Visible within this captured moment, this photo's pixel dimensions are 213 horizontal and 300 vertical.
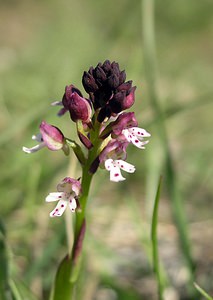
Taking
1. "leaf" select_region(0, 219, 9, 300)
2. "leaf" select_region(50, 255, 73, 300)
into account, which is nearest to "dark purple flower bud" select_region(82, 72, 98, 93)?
"leaf" select_region(50, 255, 73, 300)

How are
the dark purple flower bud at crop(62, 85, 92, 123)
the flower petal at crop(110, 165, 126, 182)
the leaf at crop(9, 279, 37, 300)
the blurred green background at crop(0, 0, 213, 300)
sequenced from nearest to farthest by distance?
the flower petal at crop(110, 165, 126, 182)
the dark purple flower bud at crop(62, 85, 92, 123)
the leaf at crop(9, 279, 37, 300)
the blurred green background at crop(0, 0, 213, 300)

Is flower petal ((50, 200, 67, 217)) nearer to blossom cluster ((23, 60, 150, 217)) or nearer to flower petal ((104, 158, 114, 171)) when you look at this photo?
blossom cluster ((23, 60, 150, 217))

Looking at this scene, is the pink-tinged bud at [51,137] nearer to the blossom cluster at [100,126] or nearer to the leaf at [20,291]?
the blossom cluster at [100,126]

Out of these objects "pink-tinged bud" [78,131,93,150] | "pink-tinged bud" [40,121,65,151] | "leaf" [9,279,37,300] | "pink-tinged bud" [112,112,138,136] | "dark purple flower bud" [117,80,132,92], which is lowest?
"leaf" [9,279,37,300]

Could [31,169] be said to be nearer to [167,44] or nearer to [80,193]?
[80,193]

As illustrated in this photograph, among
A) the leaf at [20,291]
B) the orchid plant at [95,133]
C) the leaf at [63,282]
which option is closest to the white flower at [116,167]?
the orchid plant at [95,133]

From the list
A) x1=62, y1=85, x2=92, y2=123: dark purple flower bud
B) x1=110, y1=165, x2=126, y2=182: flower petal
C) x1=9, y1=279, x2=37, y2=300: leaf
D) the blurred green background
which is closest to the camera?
x1=110, y1=165, x2=126, y2=182: flower petal

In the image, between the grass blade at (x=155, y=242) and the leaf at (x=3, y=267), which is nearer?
the grass blade at (x=155, y=242)
